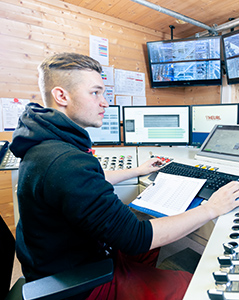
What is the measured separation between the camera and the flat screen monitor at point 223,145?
133 centimetres

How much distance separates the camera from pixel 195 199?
0.98 metres

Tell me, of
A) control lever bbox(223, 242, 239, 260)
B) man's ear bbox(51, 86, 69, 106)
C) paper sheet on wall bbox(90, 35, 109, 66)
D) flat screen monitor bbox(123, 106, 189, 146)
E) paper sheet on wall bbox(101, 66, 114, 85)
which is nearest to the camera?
control lever bbox(223, 242, 239, 260)

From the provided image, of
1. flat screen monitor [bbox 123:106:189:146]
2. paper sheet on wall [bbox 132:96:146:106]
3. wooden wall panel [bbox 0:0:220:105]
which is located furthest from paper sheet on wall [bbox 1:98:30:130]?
paper sheet on wall [bbox 132:96:146:106]

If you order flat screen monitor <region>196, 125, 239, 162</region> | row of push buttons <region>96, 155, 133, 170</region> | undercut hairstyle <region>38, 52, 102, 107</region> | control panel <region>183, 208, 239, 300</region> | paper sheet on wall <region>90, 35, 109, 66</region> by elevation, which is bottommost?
control panel <region>183, 208, 239, 300</region>

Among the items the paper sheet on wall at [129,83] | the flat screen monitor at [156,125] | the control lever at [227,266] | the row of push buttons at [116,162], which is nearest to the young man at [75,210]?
the control lever at [227,266]

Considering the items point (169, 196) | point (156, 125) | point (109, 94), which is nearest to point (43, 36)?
point (109, 94)

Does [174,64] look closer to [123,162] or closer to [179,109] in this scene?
[179,109]

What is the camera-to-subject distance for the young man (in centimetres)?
63

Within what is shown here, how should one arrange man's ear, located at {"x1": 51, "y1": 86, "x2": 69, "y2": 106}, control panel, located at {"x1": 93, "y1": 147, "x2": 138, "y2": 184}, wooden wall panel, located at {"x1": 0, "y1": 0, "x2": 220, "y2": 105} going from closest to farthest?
man's ear, located at {"x1": 51, "y1": 86, "x2": 69, "y2": 106} → control panel, located at {"x1": 93, "y1": 147, "x2": 138, "y2": 184} → wooden wall panel, located at {"x1": 0, "y1": 0, "x2": 220, "y2": 105}

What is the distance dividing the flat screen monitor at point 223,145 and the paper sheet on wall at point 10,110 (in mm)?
1734

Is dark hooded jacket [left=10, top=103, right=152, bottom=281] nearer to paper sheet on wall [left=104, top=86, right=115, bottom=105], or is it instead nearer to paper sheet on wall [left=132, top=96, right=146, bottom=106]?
paper sheet on wall [left=104, top=86, right=115, bottom=105]

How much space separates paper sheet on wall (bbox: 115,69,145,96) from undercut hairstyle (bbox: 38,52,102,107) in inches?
79.5

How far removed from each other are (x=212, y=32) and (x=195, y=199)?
9.38 ft

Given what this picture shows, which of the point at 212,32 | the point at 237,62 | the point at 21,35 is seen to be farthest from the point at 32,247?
the point at 212,32
